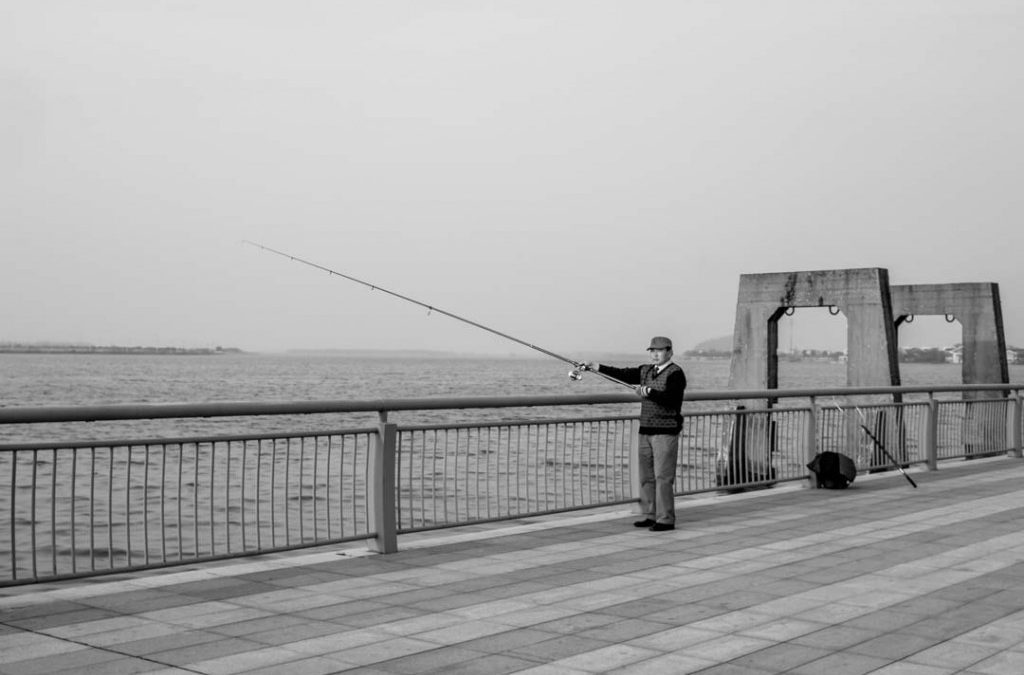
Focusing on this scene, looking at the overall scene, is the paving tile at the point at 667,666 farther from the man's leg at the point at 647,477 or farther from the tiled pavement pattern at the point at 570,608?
the man's leg at the point at 647,477

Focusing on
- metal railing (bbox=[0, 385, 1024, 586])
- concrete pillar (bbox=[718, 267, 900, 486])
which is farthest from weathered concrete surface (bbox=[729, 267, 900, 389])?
metal railing (bbox=[0, 385, 1024, 586])

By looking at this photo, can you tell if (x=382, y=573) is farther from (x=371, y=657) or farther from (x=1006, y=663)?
(x=1006, y=663)

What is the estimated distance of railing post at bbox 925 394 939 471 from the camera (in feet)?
56.3

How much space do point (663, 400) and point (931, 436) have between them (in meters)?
8.03

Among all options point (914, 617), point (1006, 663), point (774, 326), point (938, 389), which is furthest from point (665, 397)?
point (774, 326)

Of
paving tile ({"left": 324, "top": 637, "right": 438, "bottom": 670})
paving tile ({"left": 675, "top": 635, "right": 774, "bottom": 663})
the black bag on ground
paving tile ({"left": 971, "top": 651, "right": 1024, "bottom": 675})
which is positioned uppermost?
the black bag on ground

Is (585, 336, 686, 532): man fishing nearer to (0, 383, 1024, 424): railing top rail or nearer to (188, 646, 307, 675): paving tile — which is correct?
(0, 383, 1024, 424): railing top rail

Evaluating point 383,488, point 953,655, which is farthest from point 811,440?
point 953,655

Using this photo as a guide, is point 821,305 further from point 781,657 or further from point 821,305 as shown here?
point 781,657

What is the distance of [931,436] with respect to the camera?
17.3m

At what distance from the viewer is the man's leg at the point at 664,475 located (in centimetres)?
1076

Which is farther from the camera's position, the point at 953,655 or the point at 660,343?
the point at 660,343

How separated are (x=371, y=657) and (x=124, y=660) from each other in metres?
1.19

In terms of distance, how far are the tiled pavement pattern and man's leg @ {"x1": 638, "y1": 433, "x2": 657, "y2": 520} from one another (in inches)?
20.1
